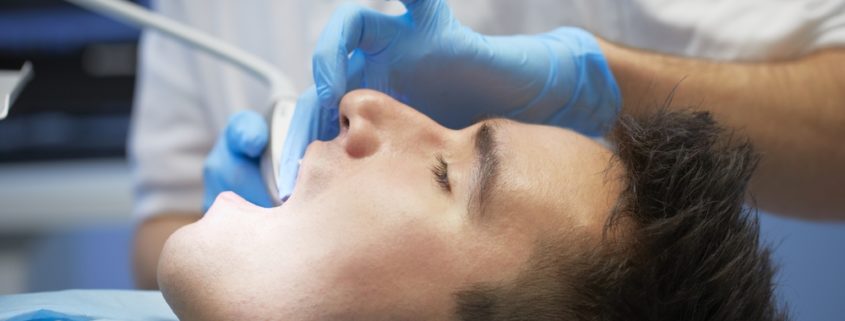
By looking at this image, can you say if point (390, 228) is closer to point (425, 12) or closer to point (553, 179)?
point (553, 179)

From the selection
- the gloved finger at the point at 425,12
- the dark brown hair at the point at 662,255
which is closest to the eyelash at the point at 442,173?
the dark brown hair at the point at 662,255

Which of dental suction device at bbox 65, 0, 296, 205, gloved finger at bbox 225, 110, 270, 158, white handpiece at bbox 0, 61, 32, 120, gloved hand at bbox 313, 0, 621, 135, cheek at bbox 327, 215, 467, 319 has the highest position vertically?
gloved hand at bbox 313, 0, 621, 135

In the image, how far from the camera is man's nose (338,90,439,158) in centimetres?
98

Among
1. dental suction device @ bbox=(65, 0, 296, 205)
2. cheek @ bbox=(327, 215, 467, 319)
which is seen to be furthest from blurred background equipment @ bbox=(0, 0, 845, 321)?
cheek @ bbox=(327, 215, 467, 319)

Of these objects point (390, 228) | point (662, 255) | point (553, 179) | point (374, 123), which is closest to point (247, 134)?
point (374, 123)

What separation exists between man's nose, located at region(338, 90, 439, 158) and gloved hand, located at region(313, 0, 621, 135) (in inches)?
1.7

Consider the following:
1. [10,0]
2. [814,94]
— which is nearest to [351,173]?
[814,94]

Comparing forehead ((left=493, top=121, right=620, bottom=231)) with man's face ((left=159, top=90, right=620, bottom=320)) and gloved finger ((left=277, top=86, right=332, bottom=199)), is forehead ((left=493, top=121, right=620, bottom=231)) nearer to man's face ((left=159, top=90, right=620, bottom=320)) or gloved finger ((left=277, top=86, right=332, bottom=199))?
man's face ((left=159, top=90, right=620, bottom=320))

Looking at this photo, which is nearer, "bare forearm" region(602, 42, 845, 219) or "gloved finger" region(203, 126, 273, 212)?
"gloved finger" region(203, 126, 273, 212)

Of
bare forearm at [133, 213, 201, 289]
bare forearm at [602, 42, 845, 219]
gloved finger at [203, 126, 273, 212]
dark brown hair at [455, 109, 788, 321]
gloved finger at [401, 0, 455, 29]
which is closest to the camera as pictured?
dark brown hair at [455, 109, 788, 321]

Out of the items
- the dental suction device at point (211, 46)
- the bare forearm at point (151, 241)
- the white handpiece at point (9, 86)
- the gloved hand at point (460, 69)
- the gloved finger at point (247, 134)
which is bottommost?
the bare forearm at point (151, 241)

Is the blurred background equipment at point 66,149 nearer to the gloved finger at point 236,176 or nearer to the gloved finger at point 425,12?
the gloved finger at point 236,176

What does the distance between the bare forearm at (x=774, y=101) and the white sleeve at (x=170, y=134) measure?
0.85 metres

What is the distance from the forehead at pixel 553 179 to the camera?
90 centimetres
